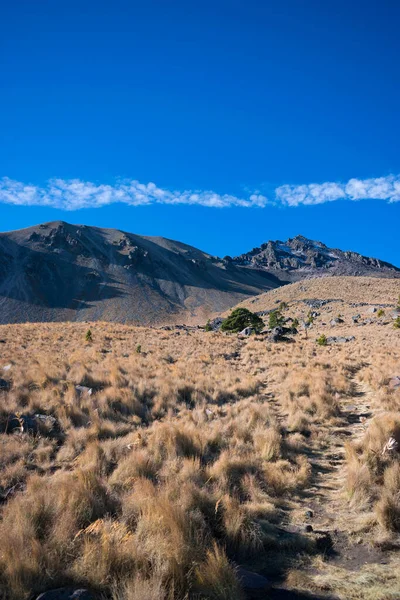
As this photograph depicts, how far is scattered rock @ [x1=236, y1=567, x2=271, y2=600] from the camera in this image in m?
3.46

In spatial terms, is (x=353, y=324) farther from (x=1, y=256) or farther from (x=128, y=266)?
(x=1, y=256)

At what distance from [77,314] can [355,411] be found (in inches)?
4865

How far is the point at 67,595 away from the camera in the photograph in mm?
3064

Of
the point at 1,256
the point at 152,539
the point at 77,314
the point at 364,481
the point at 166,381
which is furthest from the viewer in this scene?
the point at 1,256

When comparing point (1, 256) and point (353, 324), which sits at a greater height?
point (1, 256)

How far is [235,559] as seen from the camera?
4055 mm

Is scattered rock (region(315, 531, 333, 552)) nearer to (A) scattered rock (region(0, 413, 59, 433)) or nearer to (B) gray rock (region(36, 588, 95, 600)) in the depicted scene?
(B) gray rock (region(36, 588, 95, 600))

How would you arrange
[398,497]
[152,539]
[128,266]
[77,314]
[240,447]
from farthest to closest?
[128,266]
[77,314]
[240,447]
[398,497]
[152,539]

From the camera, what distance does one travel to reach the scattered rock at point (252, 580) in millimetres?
3455

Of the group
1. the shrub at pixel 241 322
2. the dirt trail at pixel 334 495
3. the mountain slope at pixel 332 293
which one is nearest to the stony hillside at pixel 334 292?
the mountain slope at pixel 332 293

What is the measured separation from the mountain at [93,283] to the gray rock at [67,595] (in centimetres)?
11614

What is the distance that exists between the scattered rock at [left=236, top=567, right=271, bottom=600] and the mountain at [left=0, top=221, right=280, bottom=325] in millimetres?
116009

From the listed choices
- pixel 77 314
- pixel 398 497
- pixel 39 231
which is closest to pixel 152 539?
pixel 398 497

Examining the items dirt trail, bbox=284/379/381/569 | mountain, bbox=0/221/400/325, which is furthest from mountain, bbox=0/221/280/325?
dirt trail, bbox=284/379/381/569
